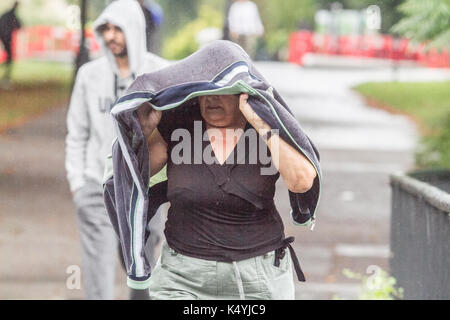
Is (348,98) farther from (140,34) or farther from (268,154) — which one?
(268,154)

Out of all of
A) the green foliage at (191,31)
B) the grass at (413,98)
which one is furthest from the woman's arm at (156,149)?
the green foliage at (191,31)

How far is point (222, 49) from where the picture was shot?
373cm

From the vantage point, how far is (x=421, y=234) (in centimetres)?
605

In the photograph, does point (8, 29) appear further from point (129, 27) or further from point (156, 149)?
point (156, 149)

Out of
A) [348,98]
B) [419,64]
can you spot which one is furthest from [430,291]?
[419,64]

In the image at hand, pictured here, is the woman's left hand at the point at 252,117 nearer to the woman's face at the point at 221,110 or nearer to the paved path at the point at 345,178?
the woman's face at the point at 221,110

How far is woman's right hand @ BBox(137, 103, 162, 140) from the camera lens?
379 centimetres

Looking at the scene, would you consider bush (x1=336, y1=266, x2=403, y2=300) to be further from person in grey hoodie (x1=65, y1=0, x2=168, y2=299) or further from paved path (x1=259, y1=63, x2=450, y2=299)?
person in grey hoodie (x1=65, y1=0, x2=168, y2=299)

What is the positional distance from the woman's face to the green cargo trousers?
1.61 ft

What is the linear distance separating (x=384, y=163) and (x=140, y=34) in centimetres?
872

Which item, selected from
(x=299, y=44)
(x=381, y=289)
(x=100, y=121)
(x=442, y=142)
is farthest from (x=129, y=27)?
(x=299, y=44)

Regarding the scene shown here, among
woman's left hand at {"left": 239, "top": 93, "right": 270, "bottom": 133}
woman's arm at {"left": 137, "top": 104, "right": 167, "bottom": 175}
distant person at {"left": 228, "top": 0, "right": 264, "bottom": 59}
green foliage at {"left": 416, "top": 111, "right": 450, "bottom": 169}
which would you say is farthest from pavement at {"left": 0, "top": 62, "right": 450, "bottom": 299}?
woman's left hand at {"left": 239, "top": 93, "right": 270, "bottom": 133}

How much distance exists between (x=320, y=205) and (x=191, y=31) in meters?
14.3
